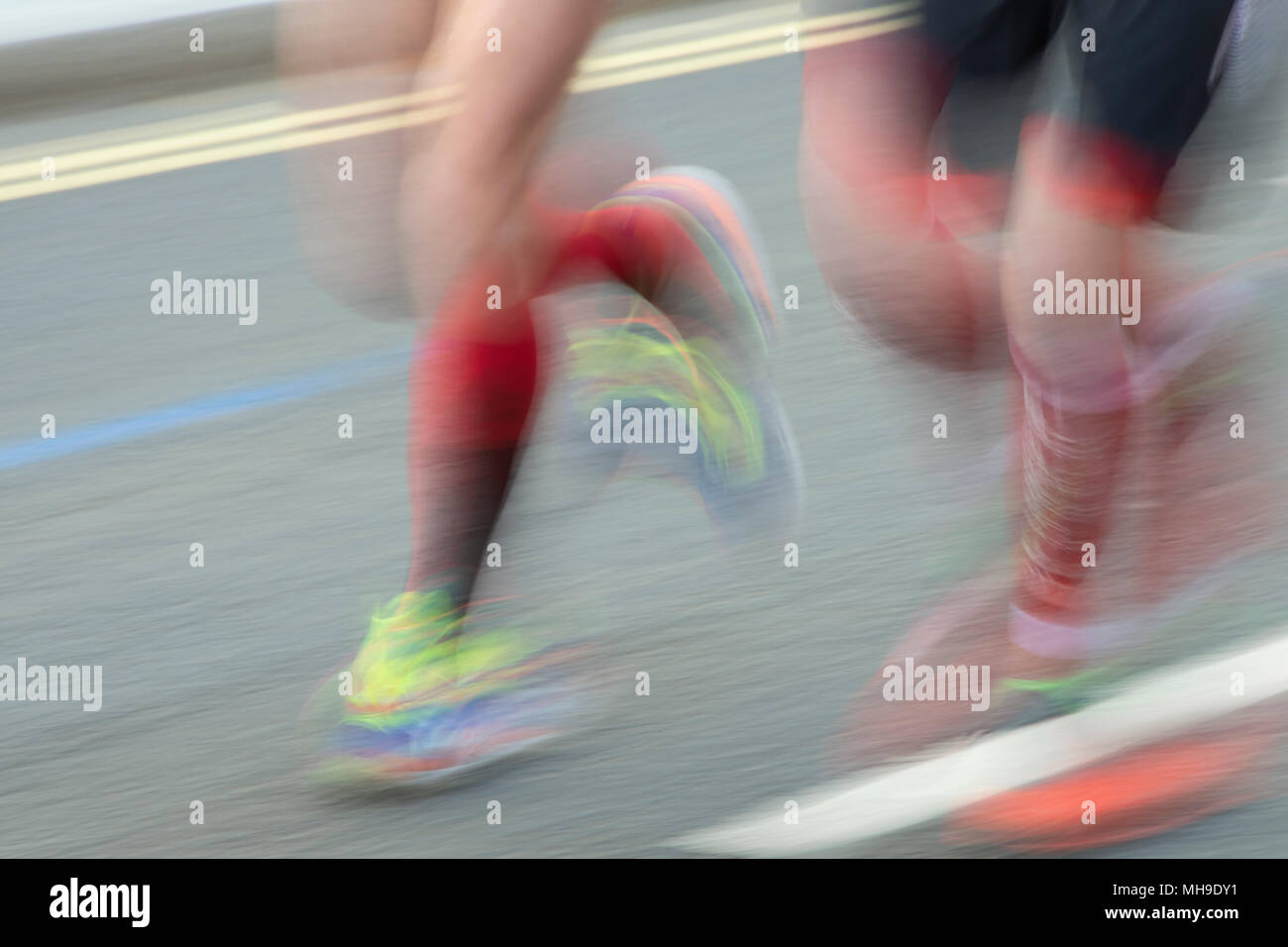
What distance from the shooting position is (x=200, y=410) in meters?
4.29

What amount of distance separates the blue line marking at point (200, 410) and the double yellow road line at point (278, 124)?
53 cm

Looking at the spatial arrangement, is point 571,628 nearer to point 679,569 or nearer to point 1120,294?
point 679,569

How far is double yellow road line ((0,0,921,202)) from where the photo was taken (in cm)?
583

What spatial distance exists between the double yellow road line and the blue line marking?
1.73 feet

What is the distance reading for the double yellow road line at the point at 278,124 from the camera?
19.1ft

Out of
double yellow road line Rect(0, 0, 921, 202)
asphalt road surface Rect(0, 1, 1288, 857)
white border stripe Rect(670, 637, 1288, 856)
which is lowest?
white border stripe Rect(670, 637, 1288, 856)

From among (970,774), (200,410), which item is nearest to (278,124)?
(200,410)

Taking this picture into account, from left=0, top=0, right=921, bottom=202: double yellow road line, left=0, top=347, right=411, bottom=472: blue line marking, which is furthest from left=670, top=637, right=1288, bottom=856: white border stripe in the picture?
left=0, top=347, right=411, bottom=472: blue line marking

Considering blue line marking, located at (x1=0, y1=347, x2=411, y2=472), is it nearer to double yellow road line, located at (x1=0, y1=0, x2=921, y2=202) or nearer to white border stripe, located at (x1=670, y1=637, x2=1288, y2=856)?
double yellow road line, located at (x1=0, y1=0, x2=921, y2=202)

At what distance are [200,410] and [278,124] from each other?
2319 millimetres

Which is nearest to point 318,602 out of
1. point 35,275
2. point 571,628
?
point 571,628

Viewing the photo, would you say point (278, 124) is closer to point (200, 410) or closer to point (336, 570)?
point (200, 410)

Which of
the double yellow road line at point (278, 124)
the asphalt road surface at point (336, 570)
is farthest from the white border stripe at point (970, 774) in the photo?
the double yellow road line at point (278, 124)
